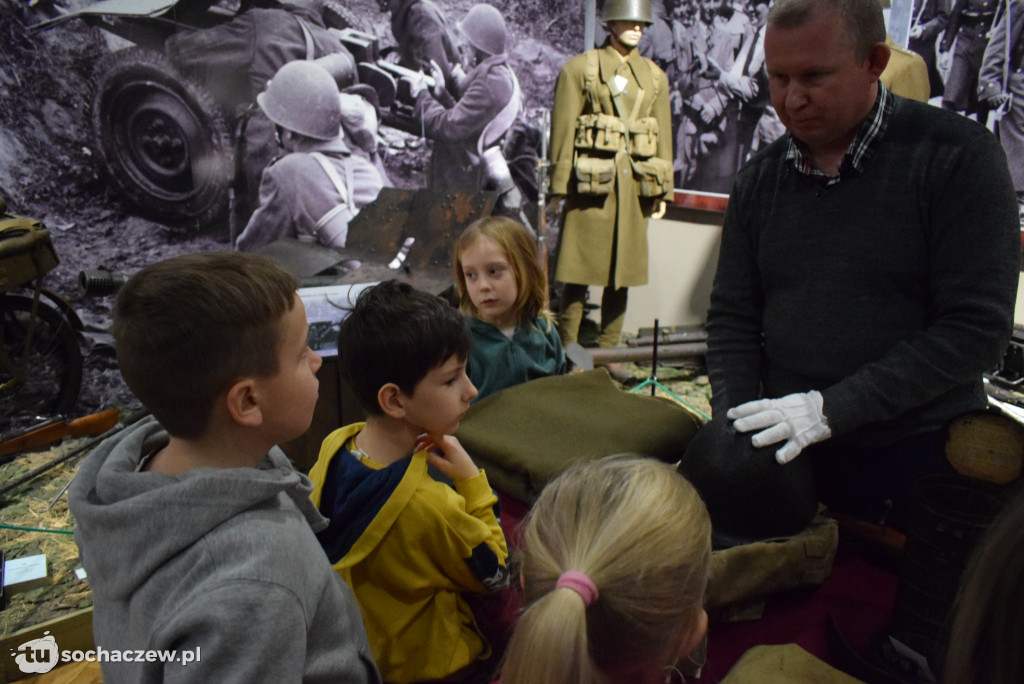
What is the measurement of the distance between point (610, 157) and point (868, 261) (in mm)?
2703

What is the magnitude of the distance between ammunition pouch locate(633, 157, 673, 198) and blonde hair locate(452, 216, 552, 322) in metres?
2.12

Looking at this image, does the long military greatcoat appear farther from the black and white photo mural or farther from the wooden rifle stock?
the wooden rifle stock

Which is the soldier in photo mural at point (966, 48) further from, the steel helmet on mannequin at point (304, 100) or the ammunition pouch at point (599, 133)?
the steel helmet on mannequin at point (304, 100)

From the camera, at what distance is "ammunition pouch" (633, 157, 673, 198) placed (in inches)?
170

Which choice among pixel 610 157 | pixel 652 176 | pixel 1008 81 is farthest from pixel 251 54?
pixel 1008 81

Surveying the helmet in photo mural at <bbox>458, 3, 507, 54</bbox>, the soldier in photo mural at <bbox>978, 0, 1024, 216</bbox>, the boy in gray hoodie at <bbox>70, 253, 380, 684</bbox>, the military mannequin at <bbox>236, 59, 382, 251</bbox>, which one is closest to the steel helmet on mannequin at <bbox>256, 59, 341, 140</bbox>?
the military mannequin at <bbox>236, 59, 382, 251</bbox>

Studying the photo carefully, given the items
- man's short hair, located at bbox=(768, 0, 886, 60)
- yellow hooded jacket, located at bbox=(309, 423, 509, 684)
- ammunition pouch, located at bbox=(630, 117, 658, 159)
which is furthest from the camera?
ammunition pouch, located at bbox=(630, 117, 658, 159)

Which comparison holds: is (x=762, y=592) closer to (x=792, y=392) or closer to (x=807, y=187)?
(x=792, y=392)

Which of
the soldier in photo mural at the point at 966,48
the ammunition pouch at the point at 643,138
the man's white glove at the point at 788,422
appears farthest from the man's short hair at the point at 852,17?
the ammunition pouch at the point at 643,138

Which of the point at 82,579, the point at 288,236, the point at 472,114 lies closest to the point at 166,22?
the point at 288,236

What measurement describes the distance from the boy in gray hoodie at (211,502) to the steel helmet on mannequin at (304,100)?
10.5ft

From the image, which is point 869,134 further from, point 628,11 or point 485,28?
point 485,28

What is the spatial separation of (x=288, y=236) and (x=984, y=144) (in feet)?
11.5

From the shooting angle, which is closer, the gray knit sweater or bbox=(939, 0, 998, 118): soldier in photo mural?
the gray knit sweater
